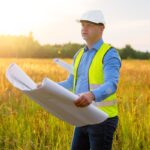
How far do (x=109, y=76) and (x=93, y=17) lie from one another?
381 mm

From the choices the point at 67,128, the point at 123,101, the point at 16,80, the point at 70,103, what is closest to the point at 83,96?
the point at 70,103

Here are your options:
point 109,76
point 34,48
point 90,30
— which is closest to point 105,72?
point 109,76

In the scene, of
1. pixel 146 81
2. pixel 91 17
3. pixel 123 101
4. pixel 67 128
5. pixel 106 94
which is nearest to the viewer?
pixel 106 94

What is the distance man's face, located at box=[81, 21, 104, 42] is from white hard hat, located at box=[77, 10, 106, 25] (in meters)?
0.02

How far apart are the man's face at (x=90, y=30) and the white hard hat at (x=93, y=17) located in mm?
24

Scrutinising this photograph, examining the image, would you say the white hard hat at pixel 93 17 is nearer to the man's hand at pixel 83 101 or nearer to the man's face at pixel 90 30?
the man's face at pixel 90 30

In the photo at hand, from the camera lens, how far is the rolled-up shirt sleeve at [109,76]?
8.46 feet

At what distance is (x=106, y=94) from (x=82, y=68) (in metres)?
0.32

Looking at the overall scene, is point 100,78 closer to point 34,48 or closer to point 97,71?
point 97,71

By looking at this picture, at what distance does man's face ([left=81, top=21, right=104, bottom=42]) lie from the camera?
282 centimetres

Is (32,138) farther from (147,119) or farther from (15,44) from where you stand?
(15,44)

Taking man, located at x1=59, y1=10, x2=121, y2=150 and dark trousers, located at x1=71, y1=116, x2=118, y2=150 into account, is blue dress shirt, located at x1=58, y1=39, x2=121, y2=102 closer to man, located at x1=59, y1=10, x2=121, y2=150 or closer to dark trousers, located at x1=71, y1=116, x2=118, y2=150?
man, located at x1=59, y1=10, x2=121, y2=150

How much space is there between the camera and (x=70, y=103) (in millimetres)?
2469

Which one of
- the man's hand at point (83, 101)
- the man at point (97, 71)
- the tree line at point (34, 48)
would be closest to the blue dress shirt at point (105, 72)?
the man at point (97, 71)
